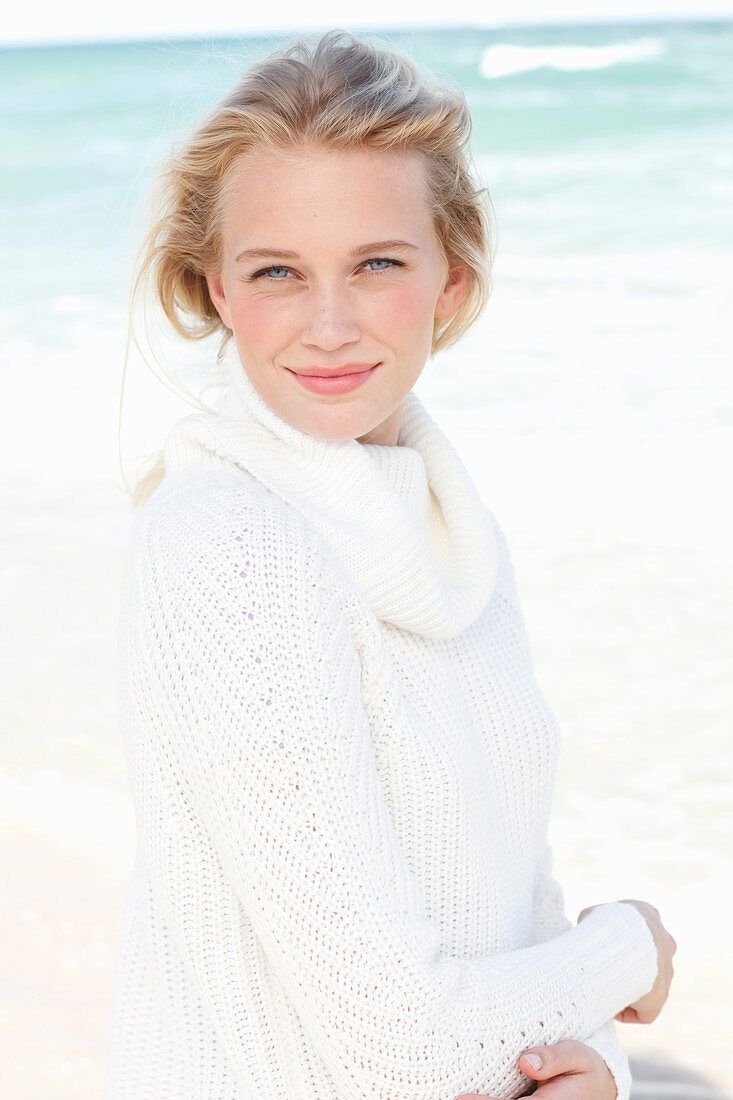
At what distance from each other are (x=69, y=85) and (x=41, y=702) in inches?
1044

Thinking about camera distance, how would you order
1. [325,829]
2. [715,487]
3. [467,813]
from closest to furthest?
[325,829] < [467,813] < [715,487]

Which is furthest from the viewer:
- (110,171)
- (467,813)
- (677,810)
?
(110,171)

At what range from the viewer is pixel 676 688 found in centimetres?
430

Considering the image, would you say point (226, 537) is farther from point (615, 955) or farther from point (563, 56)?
point (563, 56)

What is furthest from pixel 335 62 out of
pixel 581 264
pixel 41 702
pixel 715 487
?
pixel 581 264

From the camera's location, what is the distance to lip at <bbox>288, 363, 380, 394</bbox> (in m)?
1.59

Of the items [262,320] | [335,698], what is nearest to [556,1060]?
[335,698]

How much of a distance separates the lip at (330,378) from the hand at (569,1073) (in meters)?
0.86

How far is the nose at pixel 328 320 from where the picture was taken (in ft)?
5.11

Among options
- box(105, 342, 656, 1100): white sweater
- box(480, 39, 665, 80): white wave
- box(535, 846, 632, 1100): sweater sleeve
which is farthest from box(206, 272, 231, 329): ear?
box(480, 39, 665, 80): white wave

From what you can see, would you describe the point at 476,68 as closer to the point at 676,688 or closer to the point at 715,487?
the point at 715,487

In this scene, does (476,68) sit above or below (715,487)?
above

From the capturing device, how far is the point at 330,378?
1.60 m

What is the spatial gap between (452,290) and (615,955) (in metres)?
1.04
